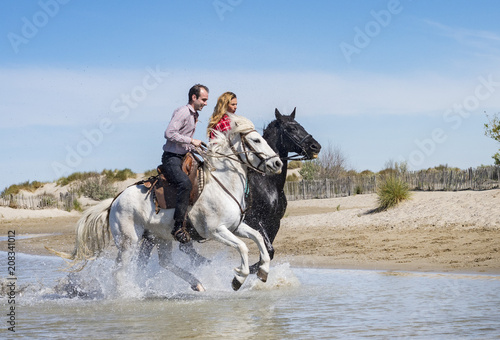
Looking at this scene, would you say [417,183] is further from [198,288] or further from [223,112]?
[198,288]

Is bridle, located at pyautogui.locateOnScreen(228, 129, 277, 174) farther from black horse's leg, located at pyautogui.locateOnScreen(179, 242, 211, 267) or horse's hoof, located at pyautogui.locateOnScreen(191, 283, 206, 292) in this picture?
horse's hoof, located at pyautogui.locateOnScreen(191, 283, 206, 292)

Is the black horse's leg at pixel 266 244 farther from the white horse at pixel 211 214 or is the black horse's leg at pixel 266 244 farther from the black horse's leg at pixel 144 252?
the black horse's leg at pixel 144 252

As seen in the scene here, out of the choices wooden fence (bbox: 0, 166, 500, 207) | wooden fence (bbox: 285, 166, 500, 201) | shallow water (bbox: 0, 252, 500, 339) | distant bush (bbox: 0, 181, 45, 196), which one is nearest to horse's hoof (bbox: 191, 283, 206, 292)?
shallow water (bbox: 0, 252, 500, 339)

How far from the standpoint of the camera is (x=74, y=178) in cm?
5400

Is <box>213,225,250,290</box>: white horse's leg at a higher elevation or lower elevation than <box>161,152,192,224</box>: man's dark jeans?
lower

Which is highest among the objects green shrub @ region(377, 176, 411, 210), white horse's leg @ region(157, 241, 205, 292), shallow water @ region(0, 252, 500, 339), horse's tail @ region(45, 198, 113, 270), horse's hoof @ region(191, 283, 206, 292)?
green shrub @ region(377, 176, 411, 210)

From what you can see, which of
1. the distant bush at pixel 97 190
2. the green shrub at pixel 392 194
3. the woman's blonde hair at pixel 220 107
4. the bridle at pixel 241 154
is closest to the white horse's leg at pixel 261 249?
the bridle at pixel 241 154

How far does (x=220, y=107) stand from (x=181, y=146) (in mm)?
1139

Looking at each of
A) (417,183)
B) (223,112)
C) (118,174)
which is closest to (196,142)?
(223,112)

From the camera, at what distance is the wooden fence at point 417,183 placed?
29.5 m

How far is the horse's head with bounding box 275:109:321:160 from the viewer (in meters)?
9.77

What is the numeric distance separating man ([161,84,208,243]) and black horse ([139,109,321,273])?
40.2 inches

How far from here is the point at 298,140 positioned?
9812 mm

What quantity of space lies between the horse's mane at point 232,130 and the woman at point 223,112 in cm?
30
